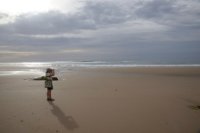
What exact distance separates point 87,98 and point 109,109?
2.72 meters

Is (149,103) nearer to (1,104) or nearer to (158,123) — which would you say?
(158,123)

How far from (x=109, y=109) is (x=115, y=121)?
1.73m

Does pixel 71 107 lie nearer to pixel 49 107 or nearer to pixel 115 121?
pixel 49 107

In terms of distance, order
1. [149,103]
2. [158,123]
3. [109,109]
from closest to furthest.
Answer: [158,123]
[109,109]
[149,103]

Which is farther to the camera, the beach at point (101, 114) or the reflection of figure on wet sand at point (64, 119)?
the reflection of figure on wet sand at point (64, 119)

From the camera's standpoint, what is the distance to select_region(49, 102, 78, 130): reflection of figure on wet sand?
7.92m

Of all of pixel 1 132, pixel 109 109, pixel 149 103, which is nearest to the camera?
pixel 1 132

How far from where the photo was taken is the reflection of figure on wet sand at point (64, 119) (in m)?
7.92

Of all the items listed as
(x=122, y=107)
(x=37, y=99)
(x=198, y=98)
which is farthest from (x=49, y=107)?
(x=198, y=98)

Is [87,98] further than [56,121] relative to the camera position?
Yes

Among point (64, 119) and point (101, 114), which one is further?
point (101, 114)

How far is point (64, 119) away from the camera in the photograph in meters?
8.70

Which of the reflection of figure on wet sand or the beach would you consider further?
the reflection of figure on wet sand

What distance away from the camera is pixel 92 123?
823 centimetres
